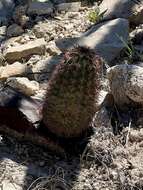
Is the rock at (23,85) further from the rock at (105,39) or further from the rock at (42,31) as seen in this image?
the rock at (42,31)

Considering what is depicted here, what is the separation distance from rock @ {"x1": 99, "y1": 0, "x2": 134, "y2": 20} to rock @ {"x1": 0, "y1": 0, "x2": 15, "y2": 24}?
0.83m

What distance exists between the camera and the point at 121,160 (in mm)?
2785

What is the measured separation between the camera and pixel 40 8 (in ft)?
15.4

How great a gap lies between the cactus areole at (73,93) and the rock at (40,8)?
2090 millimetres

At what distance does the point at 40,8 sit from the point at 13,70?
3.88 ft

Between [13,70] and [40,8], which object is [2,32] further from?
[13,70]

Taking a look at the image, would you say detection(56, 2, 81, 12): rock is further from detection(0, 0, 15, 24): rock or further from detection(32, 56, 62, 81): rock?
detection(32, 56, 62, 81): rock

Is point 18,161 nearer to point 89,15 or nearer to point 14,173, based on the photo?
point 14,173

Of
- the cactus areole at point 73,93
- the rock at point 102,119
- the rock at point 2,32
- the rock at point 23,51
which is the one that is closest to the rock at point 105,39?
the rock at point 23,51

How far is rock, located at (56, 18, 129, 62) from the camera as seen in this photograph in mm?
3869

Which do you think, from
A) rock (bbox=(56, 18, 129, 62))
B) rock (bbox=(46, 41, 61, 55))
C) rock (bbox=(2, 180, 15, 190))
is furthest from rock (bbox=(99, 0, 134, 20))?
rock (bbox=(2, 180, 15, 190))

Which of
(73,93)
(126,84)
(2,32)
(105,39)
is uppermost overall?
(73,93)

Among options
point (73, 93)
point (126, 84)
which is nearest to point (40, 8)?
point (126, 84)

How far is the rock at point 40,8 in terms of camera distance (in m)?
4.67
